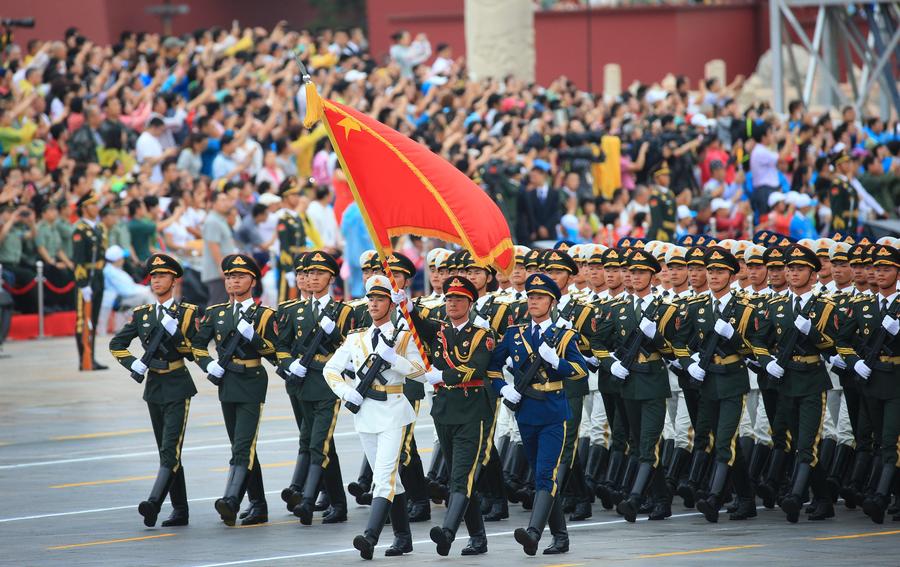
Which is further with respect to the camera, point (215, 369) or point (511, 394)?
point (215, 369)

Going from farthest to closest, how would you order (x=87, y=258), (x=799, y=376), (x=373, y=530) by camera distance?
(x=87, y=258) → (x=799, y=376) → (x=373, y=530)

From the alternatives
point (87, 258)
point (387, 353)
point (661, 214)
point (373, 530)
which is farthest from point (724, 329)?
point (661, 214)

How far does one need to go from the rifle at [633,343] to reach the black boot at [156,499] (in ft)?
11.4

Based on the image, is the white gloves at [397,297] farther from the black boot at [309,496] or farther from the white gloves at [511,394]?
the black boot at [309,496]

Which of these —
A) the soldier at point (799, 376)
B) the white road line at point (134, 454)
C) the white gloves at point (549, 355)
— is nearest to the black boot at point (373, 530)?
the white gloves at point (549, 355)

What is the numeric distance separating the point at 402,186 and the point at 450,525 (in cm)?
268

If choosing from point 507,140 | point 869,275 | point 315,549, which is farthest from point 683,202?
point 315,549

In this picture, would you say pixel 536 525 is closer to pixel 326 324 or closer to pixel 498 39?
pixel 326 324

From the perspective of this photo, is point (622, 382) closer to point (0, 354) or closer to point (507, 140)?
point (0, 354)

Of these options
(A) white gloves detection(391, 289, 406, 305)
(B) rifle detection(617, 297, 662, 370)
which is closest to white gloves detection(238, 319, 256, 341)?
(A) white gloves detection(391, 289, 406, 305)

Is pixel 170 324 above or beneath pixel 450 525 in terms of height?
above

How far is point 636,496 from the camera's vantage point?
13328mm

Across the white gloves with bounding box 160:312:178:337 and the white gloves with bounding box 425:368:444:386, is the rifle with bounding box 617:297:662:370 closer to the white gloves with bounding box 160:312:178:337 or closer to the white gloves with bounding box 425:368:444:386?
the white gloves with bounding box 425:368:444:386

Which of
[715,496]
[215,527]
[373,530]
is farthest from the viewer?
[715,496]
